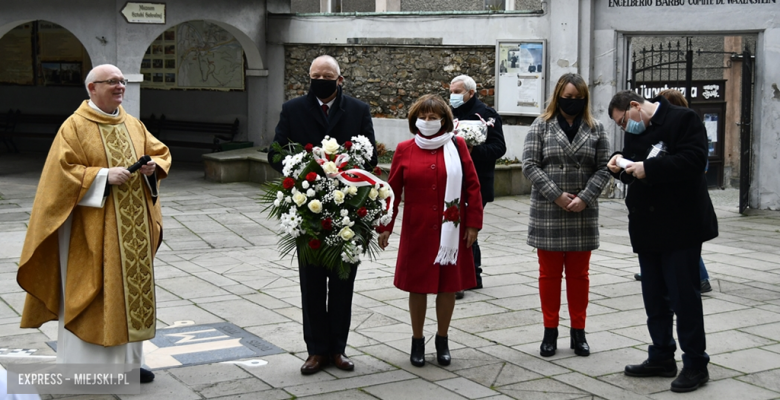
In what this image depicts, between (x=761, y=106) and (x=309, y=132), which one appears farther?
(x=761, y=106)

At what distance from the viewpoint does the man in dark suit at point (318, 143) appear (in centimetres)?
553

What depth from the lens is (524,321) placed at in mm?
6770

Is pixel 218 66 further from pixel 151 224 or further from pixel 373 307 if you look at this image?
pixel 151 224

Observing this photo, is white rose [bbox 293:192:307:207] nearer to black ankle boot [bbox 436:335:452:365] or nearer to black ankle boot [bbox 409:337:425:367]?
black ankle boot [bbox 409:337:425:367]

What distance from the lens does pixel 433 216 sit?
564cm

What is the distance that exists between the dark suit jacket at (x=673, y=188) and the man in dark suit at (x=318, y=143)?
5.23 feet

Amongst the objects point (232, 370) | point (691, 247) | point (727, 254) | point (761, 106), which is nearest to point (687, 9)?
point (761, 106)

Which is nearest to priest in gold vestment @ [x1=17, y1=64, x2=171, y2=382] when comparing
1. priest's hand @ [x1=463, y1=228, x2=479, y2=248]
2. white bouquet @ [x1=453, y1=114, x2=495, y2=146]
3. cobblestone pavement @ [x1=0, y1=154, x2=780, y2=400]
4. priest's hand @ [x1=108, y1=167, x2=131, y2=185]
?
priest's hand @ [x1=108, y1=167, x2=131, y2=185]

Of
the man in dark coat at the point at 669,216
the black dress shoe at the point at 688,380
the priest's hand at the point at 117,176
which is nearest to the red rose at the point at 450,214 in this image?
the man in dark coat at the point at 669,216

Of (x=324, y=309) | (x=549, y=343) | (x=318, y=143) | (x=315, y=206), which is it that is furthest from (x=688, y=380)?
(x=318, y=143)

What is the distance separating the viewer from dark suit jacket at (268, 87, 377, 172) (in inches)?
223

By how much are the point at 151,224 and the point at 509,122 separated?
9.13 m

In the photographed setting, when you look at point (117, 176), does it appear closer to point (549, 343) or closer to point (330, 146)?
point (330, 146)

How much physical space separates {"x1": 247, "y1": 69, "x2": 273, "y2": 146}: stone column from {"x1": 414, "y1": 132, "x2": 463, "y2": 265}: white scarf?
11069 mm
